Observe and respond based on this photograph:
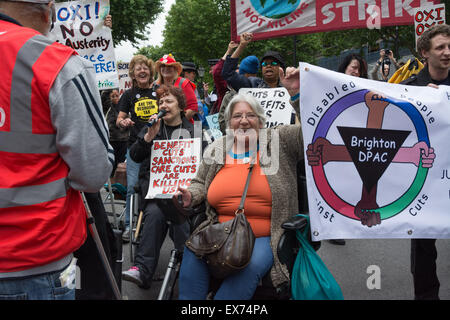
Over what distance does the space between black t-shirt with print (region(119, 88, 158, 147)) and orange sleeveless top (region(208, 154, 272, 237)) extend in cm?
253

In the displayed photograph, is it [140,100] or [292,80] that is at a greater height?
[140,100]

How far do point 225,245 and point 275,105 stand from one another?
1982 millimetres

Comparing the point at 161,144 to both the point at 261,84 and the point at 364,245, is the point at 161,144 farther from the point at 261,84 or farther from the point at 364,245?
the point at 364,245

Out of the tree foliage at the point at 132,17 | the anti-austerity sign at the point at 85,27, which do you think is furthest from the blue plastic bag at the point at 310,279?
the tree foliage at the point at 132,17

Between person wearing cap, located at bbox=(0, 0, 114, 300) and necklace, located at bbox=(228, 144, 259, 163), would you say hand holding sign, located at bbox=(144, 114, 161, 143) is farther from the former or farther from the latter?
person wearing cap, located at bbox=(0, 0, 114, 300)

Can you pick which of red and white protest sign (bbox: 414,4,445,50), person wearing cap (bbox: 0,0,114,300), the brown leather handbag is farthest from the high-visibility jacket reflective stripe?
red and white protest sign (bbox: 414,4,445,50)

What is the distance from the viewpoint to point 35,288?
5.16 ft

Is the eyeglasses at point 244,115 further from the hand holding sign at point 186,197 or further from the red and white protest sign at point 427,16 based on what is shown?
the red and white protest sign at point 427,16

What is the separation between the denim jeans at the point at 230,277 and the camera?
249 centimetres

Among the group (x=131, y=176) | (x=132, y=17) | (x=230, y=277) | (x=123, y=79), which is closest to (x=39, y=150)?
(x=230, y=277)

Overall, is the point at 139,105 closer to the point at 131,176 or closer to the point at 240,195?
the point at 131,176

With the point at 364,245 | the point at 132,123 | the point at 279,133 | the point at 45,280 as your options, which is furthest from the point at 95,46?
the point at 45,280

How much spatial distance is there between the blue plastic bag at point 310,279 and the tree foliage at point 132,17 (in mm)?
18893

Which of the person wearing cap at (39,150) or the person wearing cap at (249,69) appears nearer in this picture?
the person wearing cap at (39,150)
